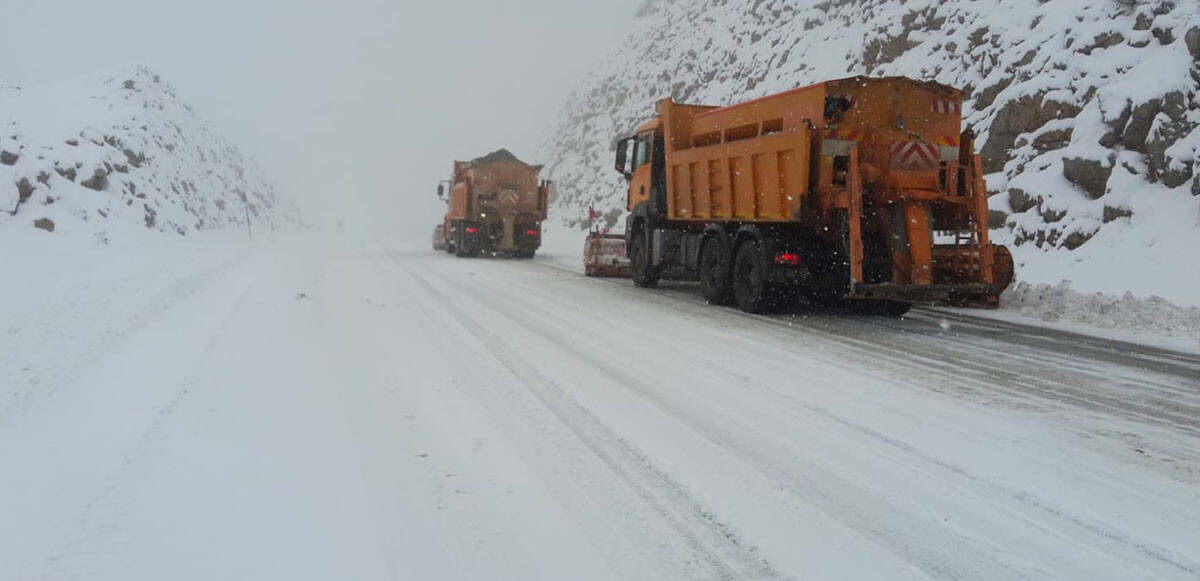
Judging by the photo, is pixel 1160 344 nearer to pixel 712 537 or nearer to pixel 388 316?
pixel 712 537

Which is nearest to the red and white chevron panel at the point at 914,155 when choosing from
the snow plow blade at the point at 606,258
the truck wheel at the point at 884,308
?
the truck wheel at the point at 884,308

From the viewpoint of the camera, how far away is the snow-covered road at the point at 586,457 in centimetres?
288

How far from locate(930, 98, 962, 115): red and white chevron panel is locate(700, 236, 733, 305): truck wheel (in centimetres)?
326

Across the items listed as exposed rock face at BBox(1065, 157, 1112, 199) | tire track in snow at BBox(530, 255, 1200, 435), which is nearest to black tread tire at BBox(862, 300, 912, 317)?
tire track in snow at BBox(530, 255, 1200, 435)

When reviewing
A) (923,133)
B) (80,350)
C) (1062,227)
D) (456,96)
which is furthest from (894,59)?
(456,96)

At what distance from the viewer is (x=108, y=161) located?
23.9m

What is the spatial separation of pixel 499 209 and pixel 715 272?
13.5 meters

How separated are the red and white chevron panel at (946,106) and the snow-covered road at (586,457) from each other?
11.4 feet

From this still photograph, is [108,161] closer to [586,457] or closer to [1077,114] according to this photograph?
[586,457]

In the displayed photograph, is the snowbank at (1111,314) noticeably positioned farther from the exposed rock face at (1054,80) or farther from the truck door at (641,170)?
the truck door at (641,170)

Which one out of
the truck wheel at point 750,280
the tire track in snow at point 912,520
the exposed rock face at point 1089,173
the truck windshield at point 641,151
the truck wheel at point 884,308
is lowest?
the tire track in snow at point 912,520

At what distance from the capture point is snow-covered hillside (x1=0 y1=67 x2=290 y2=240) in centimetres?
1941

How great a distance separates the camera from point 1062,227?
13.3m

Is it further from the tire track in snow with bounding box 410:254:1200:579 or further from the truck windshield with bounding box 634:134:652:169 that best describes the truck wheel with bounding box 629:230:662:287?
the tire track in snow with bounding box 410:254:1200:579
